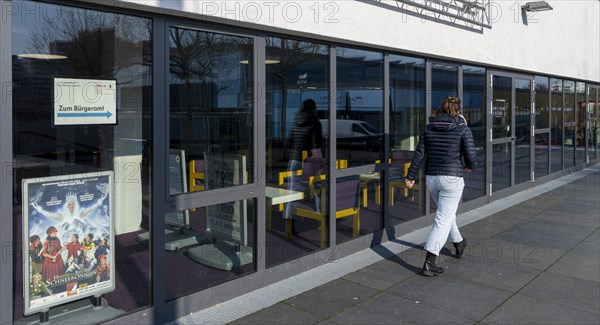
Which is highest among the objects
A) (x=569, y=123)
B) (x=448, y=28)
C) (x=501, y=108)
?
(x=448, y=28)

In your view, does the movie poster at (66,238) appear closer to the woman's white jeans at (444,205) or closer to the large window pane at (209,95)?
the large window pane at (209,95)

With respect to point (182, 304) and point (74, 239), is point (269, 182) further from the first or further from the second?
point (74, 239)

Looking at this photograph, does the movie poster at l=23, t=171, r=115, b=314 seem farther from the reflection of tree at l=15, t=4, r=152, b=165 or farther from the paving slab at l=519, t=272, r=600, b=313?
the paving slab at l=519, t=272, r=600, b=313

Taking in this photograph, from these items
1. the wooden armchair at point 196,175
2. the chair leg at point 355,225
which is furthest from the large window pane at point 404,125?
the wooden armchair at point 196,175

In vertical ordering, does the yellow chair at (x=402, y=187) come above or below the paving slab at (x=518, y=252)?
above

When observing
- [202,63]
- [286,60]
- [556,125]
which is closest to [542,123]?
[556,125]

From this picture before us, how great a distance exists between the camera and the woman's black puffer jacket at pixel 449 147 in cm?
517

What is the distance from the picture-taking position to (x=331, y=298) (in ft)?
14.7

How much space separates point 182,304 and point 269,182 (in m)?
1.35

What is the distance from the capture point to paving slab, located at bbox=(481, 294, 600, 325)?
4.00m

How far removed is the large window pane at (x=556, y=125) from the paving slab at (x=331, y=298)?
28.6 feet

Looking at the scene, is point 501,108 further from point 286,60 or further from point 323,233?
point 286,60

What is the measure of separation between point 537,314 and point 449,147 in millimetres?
1724

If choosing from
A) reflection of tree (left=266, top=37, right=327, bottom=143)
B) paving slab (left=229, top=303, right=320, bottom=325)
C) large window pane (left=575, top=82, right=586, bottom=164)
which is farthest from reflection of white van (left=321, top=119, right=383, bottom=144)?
large window pane (left=575, top=82, right=586, bottom=164)
